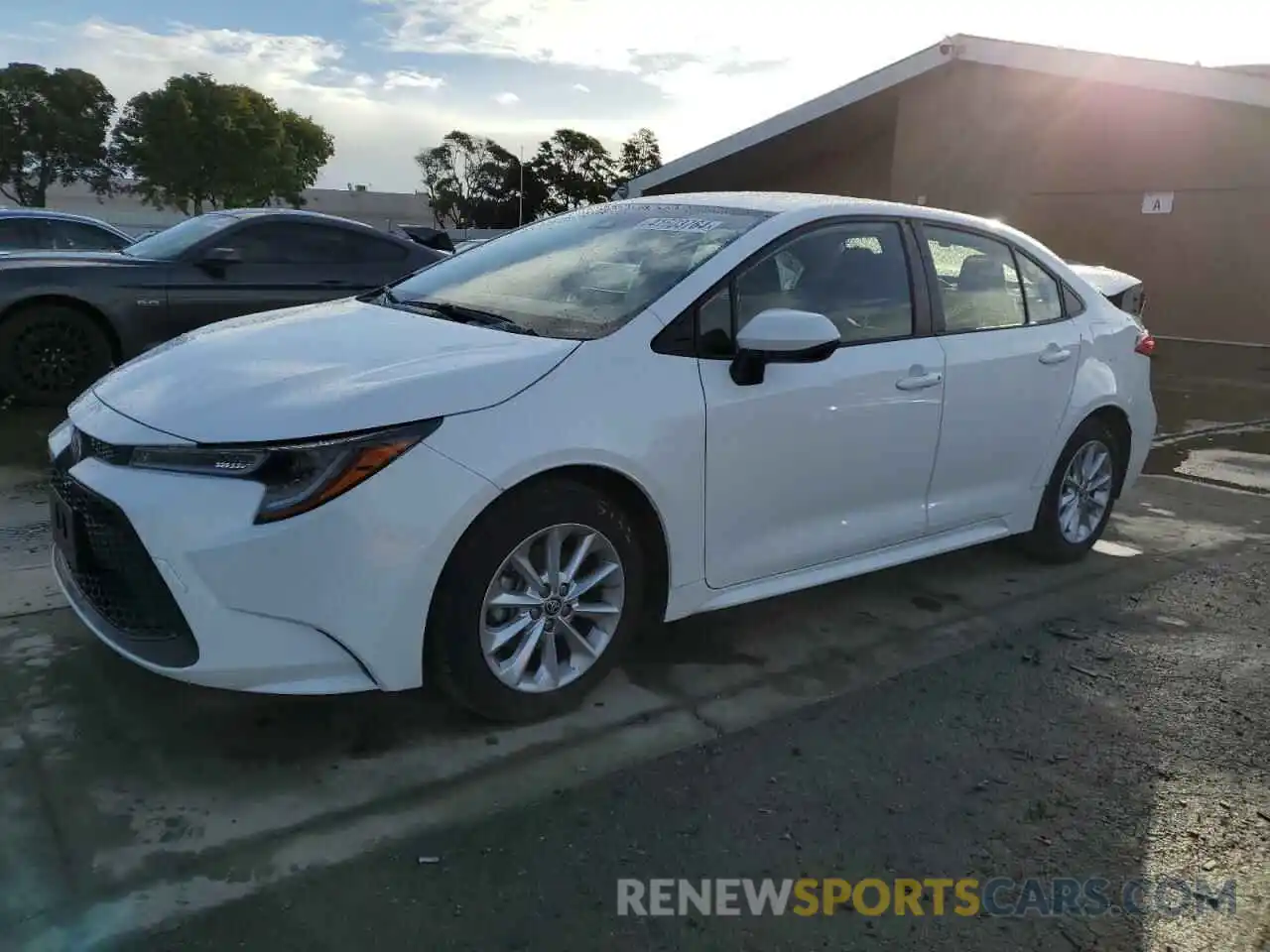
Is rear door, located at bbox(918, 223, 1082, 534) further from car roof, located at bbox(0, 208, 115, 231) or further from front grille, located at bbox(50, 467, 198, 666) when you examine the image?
car roof, located at bbox(0, 208, 115, 231)

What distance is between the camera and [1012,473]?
456cm

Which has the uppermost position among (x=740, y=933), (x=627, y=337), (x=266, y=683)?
(x=627, y=337)

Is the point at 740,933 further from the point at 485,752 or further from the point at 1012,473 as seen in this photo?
the point at 1012,473

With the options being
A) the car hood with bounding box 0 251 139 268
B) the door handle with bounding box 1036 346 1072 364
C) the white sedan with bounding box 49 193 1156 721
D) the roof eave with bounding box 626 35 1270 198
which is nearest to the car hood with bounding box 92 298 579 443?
the white sedan with bounding box 49 193 1156 721

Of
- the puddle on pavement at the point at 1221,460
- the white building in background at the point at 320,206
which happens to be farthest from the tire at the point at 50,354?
the white building in background at the point at 320,206

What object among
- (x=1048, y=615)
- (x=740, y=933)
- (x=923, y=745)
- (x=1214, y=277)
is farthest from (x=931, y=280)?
(x=1214, y=277)

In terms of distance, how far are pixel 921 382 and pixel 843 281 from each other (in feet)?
1.63

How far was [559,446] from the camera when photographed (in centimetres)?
296

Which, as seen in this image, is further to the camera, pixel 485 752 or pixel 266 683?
pixel 485 752

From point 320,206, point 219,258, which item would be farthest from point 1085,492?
point 320,206

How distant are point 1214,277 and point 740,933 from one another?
14.7m

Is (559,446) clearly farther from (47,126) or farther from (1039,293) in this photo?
(47,126)

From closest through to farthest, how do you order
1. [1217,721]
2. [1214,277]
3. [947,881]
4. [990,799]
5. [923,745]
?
[947,881] < [990,799] < [923,745] < [1217,721] < [1214,277]

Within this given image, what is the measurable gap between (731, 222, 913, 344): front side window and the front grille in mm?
1985
